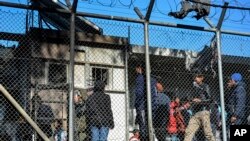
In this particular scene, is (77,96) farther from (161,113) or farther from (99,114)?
(161,113)

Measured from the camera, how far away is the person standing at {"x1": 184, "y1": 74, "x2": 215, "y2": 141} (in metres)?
9.08

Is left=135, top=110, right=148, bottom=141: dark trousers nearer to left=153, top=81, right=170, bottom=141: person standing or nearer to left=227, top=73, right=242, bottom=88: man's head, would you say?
left=153, top=81, right=170, bottom=141: person standing

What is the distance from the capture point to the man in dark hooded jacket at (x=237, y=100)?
9.16 metres

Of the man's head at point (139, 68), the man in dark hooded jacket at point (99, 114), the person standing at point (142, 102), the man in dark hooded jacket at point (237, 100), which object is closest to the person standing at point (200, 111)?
the man in dark hooded jacket at point (237, 100)

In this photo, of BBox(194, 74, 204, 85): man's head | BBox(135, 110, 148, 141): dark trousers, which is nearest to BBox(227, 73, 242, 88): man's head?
BBox(194, 74, 204, 85): man's head

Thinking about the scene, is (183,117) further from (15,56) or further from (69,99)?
(15,56)

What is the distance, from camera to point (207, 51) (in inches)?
358

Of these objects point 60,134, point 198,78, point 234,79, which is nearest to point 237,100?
point 234,79

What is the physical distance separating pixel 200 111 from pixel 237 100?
702 mm

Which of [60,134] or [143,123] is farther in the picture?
[143,123]

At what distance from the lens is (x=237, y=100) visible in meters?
9.23

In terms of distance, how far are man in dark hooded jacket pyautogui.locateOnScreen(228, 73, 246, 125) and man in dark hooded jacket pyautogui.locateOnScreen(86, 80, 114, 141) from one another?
7.47 feet

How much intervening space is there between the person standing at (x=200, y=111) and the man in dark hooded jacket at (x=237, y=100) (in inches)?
16.9

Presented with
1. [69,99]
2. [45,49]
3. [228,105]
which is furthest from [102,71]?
[228,105]
